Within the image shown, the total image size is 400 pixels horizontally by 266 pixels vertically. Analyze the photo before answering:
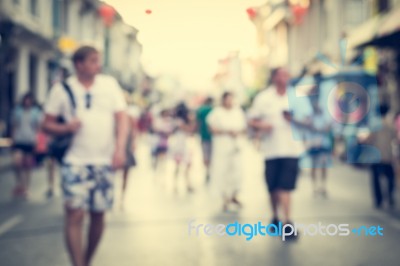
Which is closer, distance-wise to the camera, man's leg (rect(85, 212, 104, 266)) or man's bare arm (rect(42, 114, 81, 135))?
man's bare arm (rect(42, 114, 81, 135))

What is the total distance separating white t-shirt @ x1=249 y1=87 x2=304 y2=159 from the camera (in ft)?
20.0

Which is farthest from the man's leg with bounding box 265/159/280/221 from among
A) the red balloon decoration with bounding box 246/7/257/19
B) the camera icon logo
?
the red balloon decoration with bounding box 246/7/257/19

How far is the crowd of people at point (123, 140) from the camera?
4.02m

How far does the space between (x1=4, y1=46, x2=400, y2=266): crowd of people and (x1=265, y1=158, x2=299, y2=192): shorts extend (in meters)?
0.01

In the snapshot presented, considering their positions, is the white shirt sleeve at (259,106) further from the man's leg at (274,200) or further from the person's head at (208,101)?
the person's head at (208,101)

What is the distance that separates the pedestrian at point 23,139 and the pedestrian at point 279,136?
4.46 meters

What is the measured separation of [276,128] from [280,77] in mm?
544

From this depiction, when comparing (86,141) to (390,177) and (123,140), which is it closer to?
(123,140)

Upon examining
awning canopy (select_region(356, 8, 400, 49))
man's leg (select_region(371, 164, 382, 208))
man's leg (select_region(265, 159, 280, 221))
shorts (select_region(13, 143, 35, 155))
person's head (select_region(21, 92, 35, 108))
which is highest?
awning canopy (select_region(356, 8, 400, 49))

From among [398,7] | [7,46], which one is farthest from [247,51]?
[7,46]

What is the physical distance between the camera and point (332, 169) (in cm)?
1426

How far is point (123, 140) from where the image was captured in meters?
4.09

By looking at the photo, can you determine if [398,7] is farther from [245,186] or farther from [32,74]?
[32,74]

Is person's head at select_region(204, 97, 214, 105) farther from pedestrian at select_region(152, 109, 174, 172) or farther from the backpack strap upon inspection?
the backpack strap
